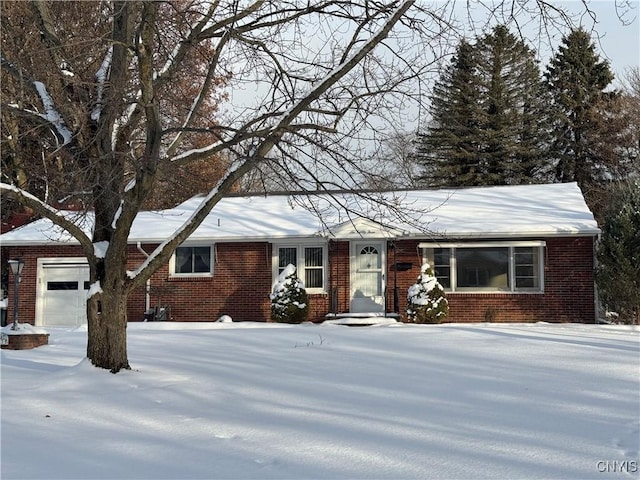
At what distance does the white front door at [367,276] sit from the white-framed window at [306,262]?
0.91 m

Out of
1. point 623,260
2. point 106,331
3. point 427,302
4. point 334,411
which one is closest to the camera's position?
point 334,411

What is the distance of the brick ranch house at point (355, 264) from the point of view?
18.4 m

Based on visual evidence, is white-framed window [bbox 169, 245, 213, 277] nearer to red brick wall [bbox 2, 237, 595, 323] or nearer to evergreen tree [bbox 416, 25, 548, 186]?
red brick wall [bbox 2, 237, 595, 323]

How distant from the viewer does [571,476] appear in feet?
16.0

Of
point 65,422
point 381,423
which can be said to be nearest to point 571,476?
point 381,423

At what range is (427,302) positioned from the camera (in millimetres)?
17656

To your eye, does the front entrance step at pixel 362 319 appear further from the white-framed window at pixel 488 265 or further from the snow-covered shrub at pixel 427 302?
the white-framed window at pixel 488 265

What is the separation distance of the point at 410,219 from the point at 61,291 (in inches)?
432

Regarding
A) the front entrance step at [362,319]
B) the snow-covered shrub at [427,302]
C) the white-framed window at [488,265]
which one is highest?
the white-framed window at [488,265]

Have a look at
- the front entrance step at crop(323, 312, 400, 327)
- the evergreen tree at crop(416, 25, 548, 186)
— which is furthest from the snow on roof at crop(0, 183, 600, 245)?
the evergreen tree at crop(416, 25, 548, 186)

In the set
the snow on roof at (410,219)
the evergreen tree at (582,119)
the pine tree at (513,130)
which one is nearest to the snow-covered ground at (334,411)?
the snow on roof at (410,219)

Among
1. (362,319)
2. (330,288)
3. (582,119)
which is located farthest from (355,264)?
(582,119)

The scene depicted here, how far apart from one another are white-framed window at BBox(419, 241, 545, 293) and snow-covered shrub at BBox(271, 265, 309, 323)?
357 centimetres

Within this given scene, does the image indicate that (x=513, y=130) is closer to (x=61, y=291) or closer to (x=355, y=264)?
(x=355, y=264)
